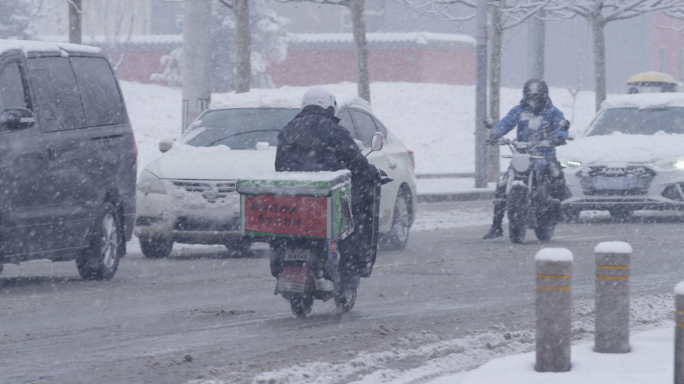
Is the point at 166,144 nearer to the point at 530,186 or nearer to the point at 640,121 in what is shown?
the point at 530,186

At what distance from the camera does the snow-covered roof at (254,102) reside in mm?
13094

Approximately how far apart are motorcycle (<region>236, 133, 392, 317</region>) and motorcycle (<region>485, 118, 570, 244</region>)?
5.64 meters

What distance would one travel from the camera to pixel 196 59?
17500mm

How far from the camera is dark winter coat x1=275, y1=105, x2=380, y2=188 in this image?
26.1 ft

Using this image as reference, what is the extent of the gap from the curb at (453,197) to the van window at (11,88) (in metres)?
12.9

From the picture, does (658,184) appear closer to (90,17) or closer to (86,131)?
(86,131)

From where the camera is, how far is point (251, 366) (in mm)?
6465

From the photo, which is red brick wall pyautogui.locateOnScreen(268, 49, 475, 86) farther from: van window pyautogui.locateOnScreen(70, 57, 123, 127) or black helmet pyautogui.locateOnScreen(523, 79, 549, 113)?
van window pyautogui.locateOnScreen(70, 57, 123, 127)

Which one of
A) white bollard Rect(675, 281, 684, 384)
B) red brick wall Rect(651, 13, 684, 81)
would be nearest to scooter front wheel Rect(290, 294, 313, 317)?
white bollard Rect(675, 281, 684, 384)

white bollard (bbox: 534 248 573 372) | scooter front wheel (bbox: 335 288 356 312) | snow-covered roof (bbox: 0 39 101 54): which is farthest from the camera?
snow-covered roof (bbox: 0 39 101 54)

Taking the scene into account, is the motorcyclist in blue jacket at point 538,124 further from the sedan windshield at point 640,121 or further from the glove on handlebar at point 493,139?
the sedan windshield at point 640,121

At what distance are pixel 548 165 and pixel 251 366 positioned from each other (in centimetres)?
774

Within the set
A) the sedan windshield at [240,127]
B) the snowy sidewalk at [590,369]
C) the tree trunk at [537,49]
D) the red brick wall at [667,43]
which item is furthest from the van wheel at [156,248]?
the red brick wall at [667,43]

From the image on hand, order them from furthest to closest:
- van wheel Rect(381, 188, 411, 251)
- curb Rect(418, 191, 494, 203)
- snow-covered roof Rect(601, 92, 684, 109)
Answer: curb Rect(418, 191, 494, 203) < snow-covered roof Rect(601, 92, 684, 109) < van wheel Rect(381, 188, 411, 251)
